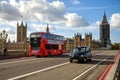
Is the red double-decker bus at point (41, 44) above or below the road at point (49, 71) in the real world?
above

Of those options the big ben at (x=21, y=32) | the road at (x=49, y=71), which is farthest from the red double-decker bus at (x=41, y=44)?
the big ben at (x=21, y=32)

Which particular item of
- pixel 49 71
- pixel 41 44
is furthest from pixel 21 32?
pixel 49 71

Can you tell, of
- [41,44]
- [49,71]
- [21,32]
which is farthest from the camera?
[21,32]

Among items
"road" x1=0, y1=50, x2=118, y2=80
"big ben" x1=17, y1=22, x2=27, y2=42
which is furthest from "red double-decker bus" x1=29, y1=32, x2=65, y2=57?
"big ben" x1=17, y1=22, x2=27, y2=42

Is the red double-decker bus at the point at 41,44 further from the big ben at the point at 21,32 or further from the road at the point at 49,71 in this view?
the big ben at the point at 21,32

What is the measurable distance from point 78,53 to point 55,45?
1609 cm

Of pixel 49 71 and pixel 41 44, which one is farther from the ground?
pixel 41 44

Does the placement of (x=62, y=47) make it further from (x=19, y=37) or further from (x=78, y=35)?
(x=78, y=35)

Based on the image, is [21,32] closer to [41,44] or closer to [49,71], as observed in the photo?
[41,44]

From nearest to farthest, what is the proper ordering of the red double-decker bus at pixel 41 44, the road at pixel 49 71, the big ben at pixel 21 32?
the road at pixel 49 71, the red double-decker bus at pixel 41 44, the big ben at pixel 21 32

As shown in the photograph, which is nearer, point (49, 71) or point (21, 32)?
point (49, 71)

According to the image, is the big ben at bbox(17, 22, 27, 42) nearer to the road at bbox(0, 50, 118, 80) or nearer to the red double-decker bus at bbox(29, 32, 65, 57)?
the red double-decker bus at bbox(29, 32, 65, 57)

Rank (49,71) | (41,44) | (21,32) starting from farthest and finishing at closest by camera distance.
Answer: (21,32) < (41,44) < (49,71)

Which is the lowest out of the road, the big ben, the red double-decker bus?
the road
